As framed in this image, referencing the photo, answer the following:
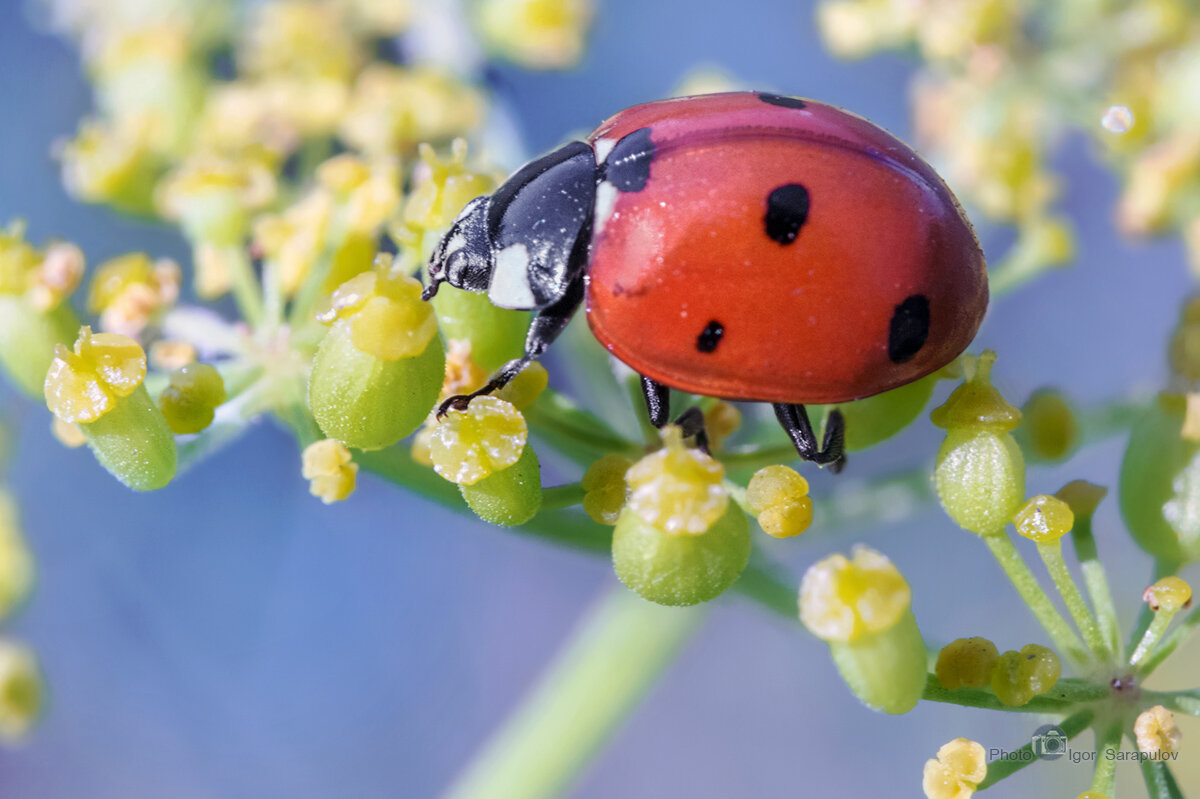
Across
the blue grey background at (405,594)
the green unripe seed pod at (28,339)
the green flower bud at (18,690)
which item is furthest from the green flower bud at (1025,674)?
the blue grey background at (405,594)

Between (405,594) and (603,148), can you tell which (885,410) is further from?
(405,594)

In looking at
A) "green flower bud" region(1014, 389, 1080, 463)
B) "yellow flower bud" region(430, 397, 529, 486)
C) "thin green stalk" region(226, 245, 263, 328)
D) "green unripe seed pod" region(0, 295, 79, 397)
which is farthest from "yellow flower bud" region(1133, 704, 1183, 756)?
"green unripe seed pod" region(0, 295, 79, 397)

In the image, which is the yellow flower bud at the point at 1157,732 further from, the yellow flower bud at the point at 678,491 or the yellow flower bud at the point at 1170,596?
the yellow flower bud at the point at 678,491

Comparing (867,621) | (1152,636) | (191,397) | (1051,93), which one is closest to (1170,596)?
(1152,636)

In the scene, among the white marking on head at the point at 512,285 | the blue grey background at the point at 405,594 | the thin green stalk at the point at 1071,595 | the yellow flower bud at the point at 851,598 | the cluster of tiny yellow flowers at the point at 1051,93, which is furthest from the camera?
the blue grey background at the point at 405,594

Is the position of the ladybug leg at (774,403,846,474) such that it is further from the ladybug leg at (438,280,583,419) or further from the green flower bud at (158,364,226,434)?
the green flower bud at (158,364,226,434)

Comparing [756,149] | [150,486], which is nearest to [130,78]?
[150,486]
